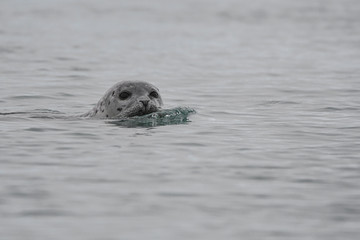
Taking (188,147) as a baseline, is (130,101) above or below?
above

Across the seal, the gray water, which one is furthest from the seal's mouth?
the gray water

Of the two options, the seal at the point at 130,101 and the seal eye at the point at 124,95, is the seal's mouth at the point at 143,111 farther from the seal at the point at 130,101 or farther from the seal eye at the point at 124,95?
the seal eye at the point at 124,95

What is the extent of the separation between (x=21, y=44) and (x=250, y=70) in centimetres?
794

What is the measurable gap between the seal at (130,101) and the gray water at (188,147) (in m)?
0.35

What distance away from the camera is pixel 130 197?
26.2 feet

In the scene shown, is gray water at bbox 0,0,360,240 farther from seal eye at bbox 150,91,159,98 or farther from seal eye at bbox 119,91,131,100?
seal eye at bbox 150,91,159,98

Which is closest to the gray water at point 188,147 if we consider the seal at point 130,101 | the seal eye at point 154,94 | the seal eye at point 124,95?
the seal at point 130,101

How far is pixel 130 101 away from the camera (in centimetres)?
1236

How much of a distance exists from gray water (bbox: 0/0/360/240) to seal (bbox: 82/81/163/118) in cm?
35

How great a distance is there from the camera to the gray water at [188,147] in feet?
23.9

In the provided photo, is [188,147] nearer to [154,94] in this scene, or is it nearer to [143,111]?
[143,111]

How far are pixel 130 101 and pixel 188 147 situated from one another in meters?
2.06

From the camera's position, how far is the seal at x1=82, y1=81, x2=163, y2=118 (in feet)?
40.0

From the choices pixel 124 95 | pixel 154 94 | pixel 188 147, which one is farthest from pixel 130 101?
pixel 188 147
